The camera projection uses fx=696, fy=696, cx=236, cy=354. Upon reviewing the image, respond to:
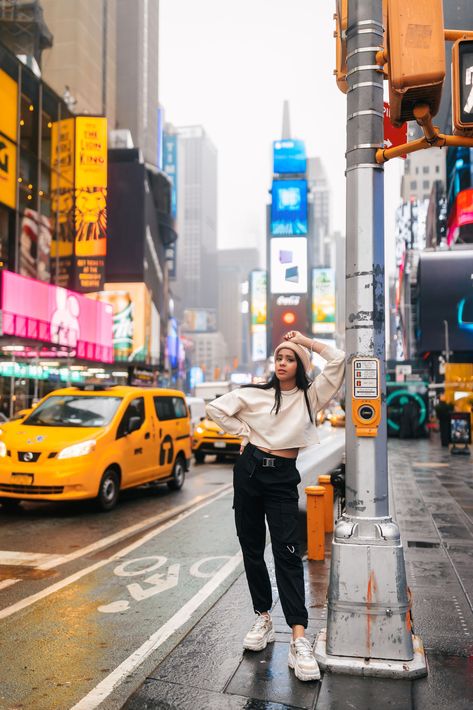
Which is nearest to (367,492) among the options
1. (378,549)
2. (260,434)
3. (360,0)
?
(378,549)

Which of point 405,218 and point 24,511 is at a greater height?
point 405,218

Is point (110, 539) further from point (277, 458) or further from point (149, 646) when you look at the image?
point (277, 458)

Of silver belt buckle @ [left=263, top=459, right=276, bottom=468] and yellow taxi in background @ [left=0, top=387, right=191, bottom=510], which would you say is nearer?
silver belt buckle @ [left=263, top=459, right=276, bottom=468]

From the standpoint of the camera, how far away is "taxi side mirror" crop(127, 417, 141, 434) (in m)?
10.9

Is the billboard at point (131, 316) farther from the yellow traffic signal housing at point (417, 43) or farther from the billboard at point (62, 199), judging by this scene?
the yellow traffic signal housing at point (417, 43)

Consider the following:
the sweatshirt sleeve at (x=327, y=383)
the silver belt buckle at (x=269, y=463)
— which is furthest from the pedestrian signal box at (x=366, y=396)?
the silver belt buckle at (x=269, y=463)

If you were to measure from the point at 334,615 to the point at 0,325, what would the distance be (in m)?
21.6

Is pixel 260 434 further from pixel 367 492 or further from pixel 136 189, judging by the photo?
pixel 136 189

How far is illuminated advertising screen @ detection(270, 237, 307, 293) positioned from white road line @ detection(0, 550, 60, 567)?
263 ft

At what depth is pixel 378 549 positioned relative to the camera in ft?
13.4

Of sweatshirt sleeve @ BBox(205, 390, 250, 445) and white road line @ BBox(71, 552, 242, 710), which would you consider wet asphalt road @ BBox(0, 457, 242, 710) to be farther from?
sweatshirt sleeve @ BBox(205, 390, 250, 445)

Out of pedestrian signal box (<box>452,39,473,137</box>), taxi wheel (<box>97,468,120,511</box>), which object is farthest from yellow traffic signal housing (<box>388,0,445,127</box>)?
taxi wheel (<box>97,468,120,511</box>)

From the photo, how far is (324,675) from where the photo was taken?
12.8 feet

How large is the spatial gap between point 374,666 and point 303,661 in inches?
15.7
